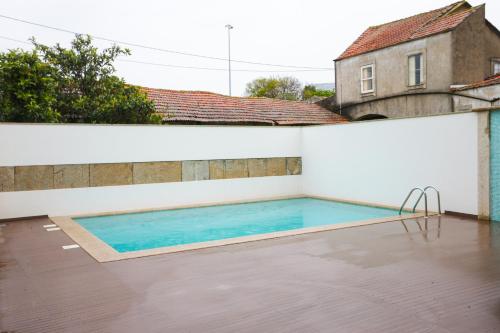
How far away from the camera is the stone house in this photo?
54.3 ft

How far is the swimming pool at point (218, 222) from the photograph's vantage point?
8.65 m

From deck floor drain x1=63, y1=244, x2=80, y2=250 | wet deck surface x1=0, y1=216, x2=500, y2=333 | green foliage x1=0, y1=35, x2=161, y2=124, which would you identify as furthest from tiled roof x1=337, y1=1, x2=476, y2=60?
deck floor drain x1=63, y1=244, x2=80, y2=250

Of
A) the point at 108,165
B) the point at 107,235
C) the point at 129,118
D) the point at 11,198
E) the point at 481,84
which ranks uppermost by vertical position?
the point at 481,84

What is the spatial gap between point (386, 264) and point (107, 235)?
5638 millimetres

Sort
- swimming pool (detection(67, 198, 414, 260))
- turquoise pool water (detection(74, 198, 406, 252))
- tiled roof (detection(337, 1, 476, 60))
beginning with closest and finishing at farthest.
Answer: swimming pool (detection(67, 198, 414, 260)) → turquoise pool water (detection(74, 198, 406, 252)) → tiled roof (detection(337, 1, 476, 60))

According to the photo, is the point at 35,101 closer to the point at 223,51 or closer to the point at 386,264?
the point at 386,264

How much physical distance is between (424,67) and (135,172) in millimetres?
12218

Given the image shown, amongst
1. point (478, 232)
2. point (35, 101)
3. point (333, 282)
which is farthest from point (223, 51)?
point (333, 282)

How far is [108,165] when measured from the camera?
11.0 metres

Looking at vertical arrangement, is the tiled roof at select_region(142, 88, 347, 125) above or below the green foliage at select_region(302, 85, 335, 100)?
below

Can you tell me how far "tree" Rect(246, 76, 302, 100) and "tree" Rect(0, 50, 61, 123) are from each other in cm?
3513

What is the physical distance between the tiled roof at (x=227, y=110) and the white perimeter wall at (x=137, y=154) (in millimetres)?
3371

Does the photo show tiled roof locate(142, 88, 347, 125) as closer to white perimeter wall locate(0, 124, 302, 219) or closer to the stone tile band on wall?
white perimeter wall locate(0, 124, 302, 219)

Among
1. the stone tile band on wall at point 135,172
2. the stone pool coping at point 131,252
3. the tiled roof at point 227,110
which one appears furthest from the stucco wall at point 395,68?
the stone pool coping at point 131,252
